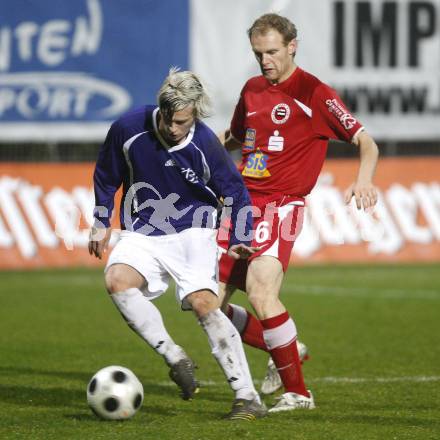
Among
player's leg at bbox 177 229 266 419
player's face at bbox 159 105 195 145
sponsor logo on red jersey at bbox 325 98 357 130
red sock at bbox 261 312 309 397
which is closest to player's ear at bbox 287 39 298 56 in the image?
sponsor logo on red jersey at bbox 325 98 357 130

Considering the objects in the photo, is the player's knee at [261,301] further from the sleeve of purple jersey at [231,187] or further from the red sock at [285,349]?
the sleeve of purple jersey at [231,187]

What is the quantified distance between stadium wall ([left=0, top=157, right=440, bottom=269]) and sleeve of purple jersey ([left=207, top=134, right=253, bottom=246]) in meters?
9.49

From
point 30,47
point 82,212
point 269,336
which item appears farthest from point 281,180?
point 30,47

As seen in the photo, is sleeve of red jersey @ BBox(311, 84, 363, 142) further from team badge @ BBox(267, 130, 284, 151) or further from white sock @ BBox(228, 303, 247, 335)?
white sock @ BBox(228, 303, 247, 335)

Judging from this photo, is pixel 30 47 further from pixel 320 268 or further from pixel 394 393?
pixel 394 393

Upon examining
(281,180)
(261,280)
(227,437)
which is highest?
(281,180)

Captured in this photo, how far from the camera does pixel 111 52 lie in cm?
1744

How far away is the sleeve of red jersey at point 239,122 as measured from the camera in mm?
7398

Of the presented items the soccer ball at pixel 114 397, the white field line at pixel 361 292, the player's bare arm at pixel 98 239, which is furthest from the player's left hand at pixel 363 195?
the white field line at pixel 361 292

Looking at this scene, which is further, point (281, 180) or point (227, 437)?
point (281, 180)

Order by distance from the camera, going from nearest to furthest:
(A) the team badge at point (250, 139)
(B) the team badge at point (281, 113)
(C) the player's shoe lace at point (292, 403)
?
(C) the player's shoe lace at point (292, 403), (B) the team badge at point (281, 113), (A) the team badge at point (250, 139)

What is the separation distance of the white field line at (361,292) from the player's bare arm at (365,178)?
24.5 ft

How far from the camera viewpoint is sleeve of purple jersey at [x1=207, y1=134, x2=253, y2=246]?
6387mm

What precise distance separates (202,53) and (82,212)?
3.23 m
